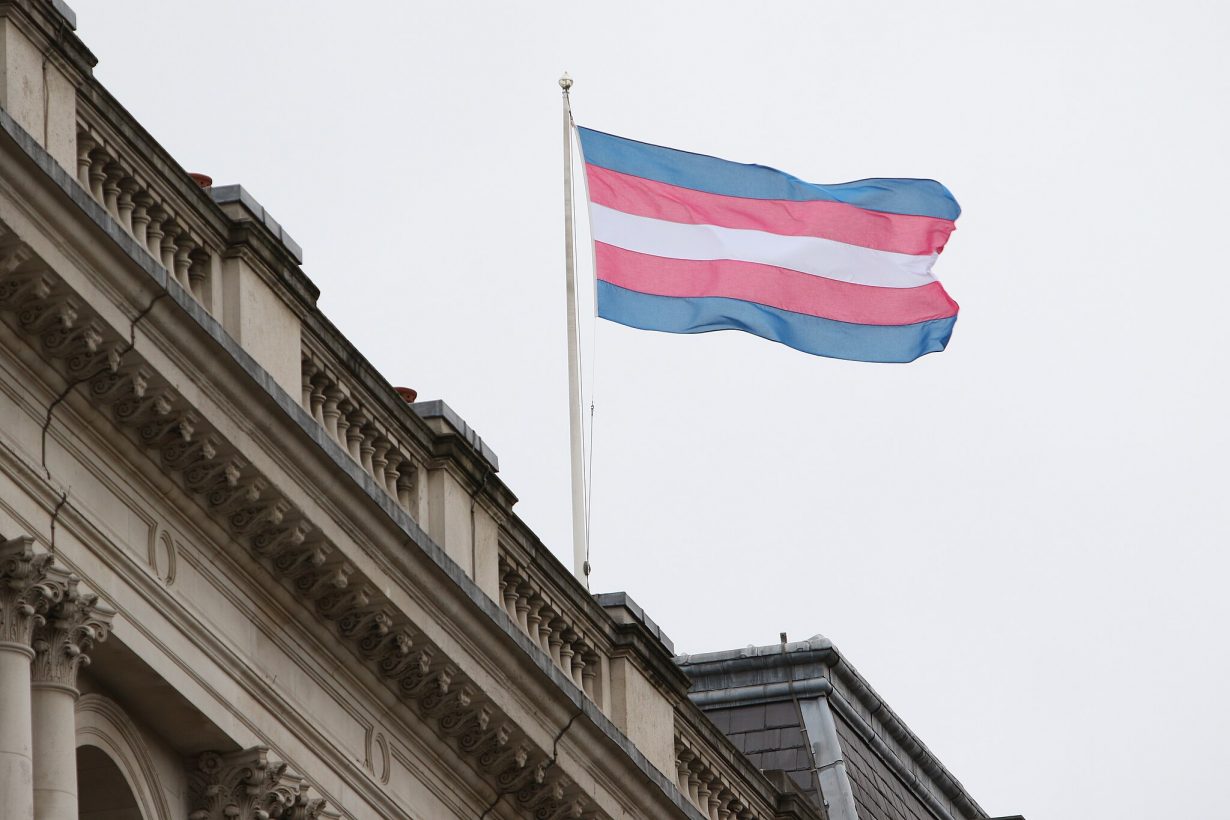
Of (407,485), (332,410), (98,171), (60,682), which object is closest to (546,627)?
(407,485)

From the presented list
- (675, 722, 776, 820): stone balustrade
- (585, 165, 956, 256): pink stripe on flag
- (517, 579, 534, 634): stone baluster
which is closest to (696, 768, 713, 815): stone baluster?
(675, 722, 776, 820): stone balustrade

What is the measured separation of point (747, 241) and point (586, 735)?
9.99m

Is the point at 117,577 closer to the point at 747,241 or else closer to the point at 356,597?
the point at 356,597

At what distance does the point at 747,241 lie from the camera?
3170cm

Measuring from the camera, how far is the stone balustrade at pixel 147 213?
62.3 ft

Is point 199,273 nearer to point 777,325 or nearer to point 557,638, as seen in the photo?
point 557,638

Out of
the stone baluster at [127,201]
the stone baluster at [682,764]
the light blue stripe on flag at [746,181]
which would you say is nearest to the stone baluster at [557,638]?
the stone baluster at [682,764]

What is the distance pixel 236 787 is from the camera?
19453 mm

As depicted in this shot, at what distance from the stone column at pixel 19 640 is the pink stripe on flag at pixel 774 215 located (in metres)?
13.8

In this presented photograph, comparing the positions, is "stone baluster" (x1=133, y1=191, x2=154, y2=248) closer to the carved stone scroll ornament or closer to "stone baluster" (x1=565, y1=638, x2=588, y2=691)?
the carved stone scroll ornament

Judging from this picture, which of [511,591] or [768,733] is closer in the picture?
[511,591]

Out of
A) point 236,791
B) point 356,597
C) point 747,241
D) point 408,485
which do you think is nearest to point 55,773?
point 236,791

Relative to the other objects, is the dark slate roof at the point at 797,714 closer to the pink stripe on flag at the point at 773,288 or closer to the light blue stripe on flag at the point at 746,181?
the pink stripe on flag at the point at 773,288

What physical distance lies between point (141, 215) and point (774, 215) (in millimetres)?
13443
